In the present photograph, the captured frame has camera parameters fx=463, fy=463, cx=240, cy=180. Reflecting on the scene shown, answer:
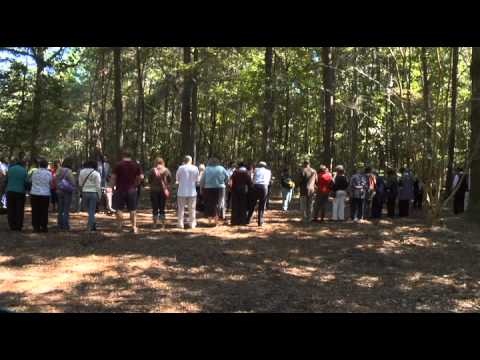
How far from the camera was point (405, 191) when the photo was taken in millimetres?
16766

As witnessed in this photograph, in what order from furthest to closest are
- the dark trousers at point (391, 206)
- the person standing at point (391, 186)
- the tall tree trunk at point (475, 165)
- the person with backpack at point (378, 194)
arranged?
1. the dark trousers at point (391, 206)
2. the person standing at point (391, 186)
3. the person with backpack at point (378, 194)
4. the tall tree trunk at point (475, 165)

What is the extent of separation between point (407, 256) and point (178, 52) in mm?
21821

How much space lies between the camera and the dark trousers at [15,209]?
1212cm

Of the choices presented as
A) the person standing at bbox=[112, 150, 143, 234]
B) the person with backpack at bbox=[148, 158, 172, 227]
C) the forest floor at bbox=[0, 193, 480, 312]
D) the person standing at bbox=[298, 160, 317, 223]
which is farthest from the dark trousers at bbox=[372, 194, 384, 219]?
the person standing at bbox=[112, 150, 143, 234]

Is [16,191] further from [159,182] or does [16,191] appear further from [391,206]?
[391,206]

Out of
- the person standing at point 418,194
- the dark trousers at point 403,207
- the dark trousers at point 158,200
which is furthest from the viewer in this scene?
the person standing at point 418,194

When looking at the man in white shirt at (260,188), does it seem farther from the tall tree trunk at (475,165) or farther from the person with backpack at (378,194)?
the tall tree trunk at (475,165)

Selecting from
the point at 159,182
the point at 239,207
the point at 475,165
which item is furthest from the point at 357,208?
the point at 159,182

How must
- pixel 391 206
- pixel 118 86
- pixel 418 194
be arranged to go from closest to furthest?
pixel 391 206
pixel 418 194
pixel 118 86

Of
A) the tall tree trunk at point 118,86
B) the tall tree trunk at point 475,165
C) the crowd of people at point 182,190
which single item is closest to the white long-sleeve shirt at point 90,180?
the crowd of people at point 182,190

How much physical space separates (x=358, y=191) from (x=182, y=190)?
578 centimetres

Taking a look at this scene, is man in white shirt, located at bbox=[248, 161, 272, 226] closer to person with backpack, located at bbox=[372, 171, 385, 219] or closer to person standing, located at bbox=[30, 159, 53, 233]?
person with backpack, located at bbox=[372, 171, 385, 219]
